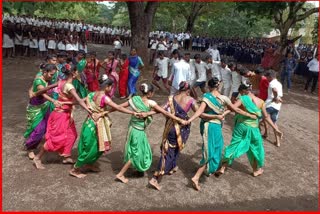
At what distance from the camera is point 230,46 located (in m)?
23.6

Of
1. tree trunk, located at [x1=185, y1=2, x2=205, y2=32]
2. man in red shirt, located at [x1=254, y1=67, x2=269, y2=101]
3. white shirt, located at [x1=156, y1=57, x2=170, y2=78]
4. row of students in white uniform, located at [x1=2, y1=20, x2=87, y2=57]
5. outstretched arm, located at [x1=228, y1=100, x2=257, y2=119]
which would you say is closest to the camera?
outstretched arm, located at [x1=228, y1=100, x2=257, y2=119]

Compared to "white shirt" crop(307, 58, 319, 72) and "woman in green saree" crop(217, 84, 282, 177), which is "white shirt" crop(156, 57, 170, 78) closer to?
"woman in green saree" crop(217, 84, 282, 177)

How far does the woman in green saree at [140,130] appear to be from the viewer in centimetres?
497

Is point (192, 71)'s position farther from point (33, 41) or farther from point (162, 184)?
point (33, 41)

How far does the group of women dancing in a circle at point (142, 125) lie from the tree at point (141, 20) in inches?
300

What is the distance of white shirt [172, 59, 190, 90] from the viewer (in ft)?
29.0

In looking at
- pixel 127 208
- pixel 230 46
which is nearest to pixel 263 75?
pixel 127 208

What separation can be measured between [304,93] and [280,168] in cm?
831

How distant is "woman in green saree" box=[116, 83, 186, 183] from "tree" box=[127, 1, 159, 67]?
8.32m

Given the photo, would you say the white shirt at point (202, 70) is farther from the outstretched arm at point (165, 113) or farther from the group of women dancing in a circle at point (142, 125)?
the outstretched arm at point (165, 113)

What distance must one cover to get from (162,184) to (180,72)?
404 cm

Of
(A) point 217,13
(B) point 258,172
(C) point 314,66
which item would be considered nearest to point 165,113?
(B) point 258,172

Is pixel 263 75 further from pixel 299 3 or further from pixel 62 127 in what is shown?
pixel 299 3

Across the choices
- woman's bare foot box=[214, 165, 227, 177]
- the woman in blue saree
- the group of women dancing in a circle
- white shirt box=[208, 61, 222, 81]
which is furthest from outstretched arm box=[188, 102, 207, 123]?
the woman in blue saree
